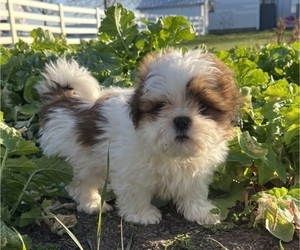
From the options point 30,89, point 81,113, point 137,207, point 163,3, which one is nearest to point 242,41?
point 163,3

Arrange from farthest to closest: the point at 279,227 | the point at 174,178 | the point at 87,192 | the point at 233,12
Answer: the point at 233,12, the point at 87,192, the point at 174,178, the point at 279,227

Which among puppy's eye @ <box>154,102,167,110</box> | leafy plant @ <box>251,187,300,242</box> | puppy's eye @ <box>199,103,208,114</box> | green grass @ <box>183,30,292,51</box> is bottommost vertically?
green grass @ <box>183,30,292,51</box>

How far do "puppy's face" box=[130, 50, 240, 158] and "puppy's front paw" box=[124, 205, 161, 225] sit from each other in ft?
1.64

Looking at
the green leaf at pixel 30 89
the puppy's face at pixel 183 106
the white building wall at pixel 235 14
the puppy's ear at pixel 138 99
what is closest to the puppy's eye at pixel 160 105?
the puppy's face at pixel 183 106

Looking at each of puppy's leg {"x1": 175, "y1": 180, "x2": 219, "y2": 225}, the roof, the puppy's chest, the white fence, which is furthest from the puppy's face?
the roof

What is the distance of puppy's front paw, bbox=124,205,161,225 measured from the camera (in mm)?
3059

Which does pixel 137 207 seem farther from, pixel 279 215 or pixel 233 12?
pixel 233 12

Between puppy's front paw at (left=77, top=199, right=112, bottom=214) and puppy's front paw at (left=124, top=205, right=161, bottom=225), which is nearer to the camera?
puppy's front paw at (left=124, top=205, right=161, bottom=225)

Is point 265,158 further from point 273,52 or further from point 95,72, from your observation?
point 273,52

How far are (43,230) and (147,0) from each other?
1606 inches

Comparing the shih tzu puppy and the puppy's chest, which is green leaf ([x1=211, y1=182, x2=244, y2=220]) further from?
the puppy's chest

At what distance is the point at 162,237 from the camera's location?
2.88m

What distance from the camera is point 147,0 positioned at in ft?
138

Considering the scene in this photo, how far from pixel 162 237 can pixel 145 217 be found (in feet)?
0.78
